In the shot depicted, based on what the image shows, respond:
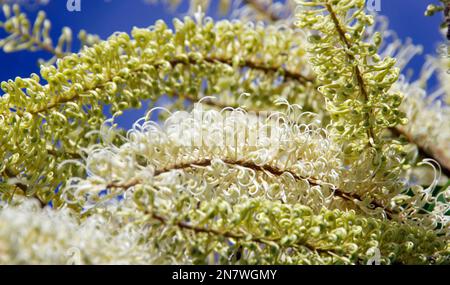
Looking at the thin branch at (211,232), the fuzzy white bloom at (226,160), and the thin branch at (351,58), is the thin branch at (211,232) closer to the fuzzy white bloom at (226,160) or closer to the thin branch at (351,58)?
the fuzzy white bloom at (226,160)

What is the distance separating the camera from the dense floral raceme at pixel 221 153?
0.56 m

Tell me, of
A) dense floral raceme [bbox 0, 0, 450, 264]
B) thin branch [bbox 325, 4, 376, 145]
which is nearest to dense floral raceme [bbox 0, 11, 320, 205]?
dense floral raceme [bbox 0, 0, 450, 264]

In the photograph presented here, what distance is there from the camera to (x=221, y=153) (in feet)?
2.21

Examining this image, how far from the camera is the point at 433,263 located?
67cm

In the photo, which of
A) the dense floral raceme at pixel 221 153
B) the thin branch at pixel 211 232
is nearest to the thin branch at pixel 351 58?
the dense floral raceme at pixel 221 153

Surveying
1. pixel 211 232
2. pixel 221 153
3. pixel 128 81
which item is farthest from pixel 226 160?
pixel 128 81

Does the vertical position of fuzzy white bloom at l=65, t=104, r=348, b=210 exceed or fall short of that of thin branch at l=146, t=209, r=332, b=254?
it exceeds it

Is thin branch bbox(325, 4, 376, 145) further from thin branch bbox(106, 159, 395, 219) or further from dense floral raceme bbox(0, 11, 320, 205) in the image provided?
dense floral raceme bbox(0, 11, 320, 205)

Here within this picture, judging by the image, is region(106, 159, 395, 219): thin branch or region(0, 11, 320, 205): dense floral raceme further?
region(0, 11, 320, 205): dense floral raceme

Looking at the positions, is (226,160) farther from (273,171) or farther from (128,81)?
(128,81)

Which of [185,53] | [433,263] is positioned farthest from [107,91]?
[433,263]

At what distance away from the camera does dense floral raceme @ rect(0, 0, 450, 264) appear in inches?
21.9

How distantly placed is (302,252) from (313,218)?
3cm

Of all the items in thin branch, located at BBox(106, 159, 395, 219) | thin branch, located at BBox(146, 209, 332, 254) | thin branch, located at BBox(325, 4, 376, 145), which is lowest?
thin branch, located at BBox(146, 209, 332, 254)
